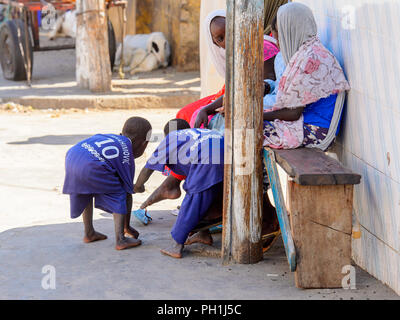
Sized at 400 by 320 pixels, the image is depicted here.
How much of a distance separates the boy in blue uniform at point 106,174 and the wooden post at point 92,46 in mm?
6036

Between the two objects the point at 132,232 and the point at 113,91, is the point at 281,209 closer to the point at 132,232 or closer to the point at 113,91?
the point at 132,232

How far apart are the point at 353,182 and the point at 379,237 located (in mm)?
393

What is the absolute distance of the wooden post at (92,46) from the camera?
9930 mm

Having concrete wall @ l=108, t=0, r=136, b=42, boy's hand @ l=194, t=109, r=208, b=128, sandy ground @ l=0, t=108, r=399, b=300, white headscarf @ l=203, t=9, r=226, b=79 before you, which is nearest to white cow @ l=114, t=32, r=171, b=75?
concrete wall @ l=108, t=0, r=136, b=42

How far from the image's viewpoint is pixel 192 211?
3.96m

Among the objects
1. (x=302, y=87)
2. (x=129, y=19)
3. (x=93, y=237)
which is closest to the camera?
(x=302, y=87)

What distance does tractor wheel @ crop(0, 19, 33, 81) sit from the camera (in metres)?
11.1

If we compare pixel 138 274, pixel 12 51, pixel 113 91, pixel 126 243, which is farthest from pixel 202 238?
pixel 12 51

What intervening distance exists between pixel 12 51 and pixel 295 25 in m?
8.29

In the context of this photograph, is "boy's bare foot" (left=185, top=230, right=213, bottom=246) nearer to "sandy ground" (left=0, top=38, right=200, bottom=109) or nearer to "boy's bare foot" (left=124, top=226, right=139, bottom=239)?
"boy's bare foot" (left=124, top=226, right=139, bottom=239)

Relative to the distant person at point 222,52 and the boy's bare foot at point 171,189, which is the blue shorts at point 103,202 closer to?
the boy's bare foot at point 171,189

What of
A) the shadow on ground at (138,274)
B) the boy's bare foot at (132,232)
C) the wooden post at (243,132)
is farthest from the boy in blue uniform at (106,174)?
the wooden post at (243,132)

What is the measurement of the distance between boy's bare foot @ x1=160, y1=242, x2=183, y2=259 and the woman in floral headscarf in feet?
2.57
